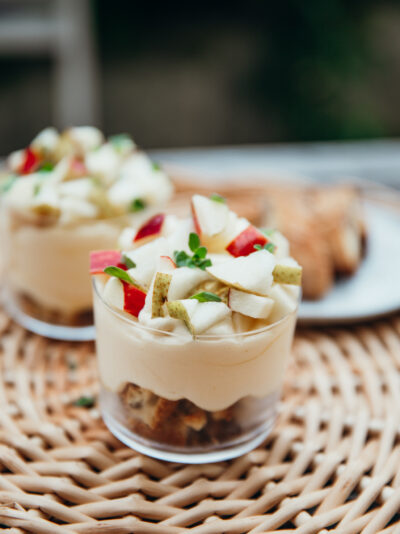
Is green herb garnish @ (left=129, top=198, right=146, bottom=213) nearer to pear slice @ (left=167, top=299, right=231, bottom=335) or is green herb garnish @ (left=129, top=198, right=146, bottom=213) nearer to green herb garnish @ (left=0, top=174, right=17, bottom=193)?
green herb garnish @ (left=0, top=174, right=17, bottom=193)

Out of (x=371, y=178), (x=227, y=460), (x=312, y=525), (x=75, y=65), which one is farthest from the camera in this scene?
(x=75, y=65)

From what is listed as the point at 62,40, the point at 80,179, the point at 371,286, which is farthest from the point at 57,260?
the point at 62,40

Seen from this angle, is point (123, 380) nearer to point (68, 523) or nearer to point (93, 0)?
point (68, 523)

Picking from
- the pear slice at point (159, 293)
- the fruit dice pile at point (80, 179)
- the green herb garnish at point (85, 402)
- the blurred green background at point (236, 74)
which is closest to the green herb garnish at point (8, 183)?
the fruit dice pile at point (80, 179)

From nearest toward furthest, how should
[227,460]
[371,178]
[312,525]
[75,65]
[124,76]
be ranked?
1. [312,525]
2. [227,460]
3. [371,178]
4. [75,65]
5. [124,76]

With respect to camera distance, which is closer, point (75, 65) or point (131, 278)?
point (131, 278)

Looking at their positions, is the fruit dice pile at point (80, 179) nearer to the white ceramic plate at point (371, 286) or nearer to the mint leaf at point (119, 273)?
the mint leaf at point (119, 273)

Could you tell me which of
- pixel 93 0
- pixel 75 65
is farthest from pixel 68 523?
pixel 93 0

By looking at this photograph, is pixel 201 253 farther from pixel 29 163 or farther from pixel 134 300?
pixel 29 163
